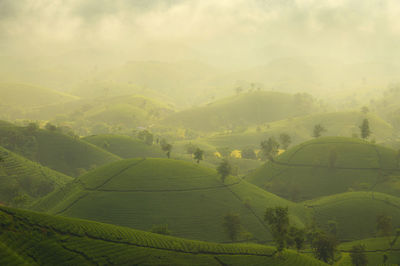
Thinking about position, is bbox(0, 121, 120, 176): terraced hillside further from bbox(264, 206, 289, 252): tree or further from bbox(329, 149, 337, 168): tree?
bbox(264, 206, 289, 252): tree

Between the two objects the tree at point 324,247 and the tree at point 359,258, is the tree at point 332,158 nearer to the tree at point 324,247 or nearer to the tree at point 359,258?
the tree at point 359,258

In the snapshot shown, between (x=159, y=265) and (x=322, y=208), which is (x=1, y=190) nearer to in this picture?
(x=159, y=265)

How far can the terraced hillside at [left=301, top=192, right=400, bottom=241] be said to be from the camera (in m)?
98.6

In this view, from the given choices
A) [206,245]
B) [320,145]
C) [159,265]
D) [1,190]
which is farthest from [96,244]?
[320,145]

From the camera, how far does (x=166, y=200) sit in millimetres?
102812

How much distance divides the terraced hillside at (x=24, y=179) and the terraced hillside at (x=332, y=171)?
327 feet

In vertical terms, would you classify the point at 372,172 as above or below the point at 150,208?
above

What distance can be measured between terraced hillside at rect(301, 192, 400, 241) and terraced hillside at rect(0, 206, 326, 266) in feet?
126

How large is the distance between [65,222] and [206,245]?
90.7 feet

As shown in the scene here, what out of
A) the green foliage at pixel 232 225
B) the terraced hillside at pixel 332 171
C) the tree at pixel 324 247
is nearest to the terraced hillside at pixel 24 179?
the green foliage at pixel 232 225

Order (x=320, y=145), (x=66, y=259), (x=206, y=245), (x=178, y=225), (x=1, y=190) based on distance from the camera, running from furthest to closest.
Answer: (x=320, y=145) → (x=1, y=190) → (x=178, y=225) → (x=206, y=245) → (x=66, y=259)

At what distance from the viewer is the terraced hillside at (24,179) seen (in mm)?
128525

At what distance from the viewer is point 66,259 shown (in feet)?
155

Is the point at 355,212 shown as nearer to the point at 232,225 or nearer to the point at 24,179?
the point at 232,225
